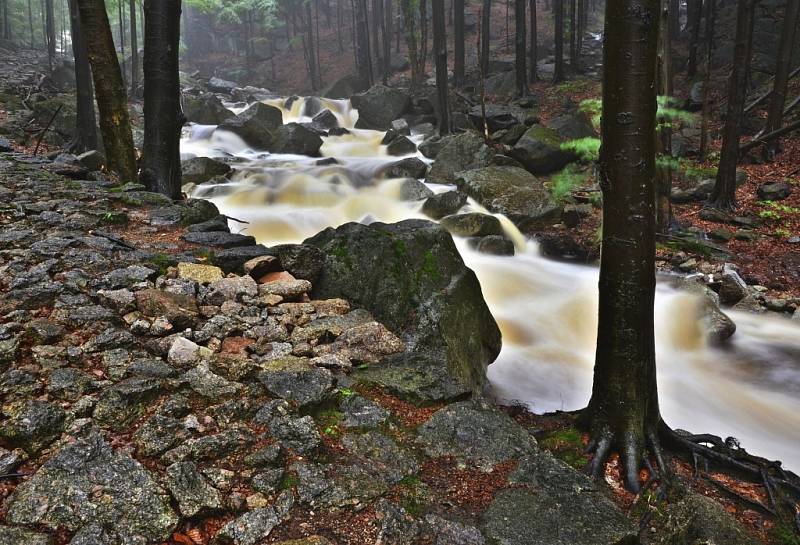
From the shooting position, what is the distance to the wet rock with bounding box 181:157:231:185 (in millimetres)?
14156

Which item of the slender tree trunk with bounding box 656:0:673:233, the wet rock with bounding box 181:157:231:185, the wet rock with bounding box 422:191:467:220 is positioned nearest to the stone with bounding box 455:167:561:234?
the wet rock with bounding box 422:191:467:220

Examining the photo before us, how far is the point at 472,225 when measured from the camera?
11.6 metres

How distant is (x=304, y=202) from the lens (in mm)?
13414

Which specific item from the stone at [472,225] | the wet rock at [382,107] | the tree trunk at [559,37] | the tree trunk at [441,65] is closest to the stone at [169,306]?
the stone at [472,225]

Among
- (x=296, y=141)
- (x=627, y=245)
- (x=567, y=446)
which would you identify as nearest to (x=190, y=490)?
(x=567, y=446)

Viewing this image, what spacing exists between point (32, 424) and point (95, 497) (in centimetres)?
62

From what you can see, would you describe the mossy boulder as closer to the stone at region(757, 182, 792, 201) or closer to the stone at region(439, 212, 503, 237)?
the stone at region(439, 212, 503, 237)

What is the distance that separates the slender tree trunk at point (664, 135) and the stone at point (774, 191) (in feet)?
12.2

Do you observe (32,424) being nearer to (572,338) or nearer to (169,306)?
(169,306)

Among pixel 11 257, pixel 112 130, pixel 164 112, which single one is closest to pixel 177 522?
pixel 11 257

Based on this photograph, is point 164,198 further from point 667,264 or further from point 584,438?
point 667,264

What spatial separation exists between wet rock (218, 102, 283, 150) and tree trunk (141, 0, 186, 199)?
11791 millimetres

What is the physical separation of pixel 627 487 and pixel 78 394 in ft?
10.5

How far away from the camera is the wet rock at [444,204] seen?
12868 mm
